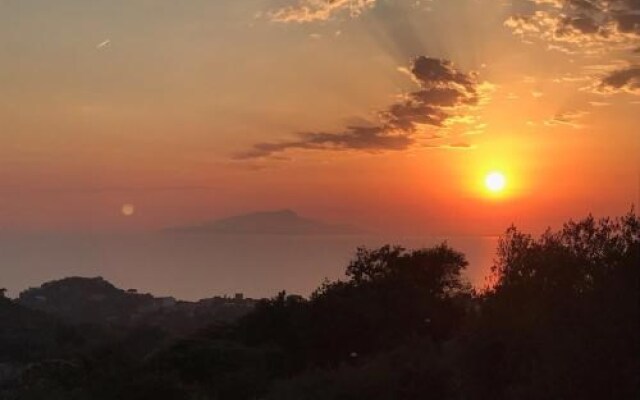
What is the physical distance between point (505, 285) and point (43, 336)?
199ft

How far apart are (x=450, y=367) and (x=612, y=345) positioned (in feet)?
24.9

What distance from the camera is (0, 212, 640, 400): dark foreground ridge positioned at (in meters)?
15.0

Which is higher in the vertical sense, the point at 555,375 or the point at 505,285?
the point at 505,285

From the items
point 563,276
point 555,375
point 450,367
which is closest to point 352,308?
point 450,367

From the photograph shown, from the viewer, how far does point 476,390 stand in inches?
749

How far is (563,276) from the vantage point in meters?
18.6

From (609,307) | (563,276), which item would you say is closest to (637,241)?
(563,276)

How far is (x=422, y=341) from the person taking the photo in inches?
1074

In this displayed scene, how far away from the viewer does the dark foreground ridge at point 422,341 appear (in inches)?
590

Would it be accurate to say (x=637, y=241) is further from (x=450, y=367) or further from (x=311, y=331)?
(x=311, y=331)

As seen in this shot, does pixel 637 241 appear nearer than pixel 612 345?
No

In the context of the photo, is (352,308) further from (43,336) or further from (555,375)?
(43,336)

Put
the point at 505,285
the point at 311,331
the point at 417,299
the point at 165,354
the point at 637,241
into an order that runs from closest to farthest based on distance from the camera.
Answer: the point at 637,241
the point at 505,285
the point at 165,354
the point at 311,331
the point at 417,299

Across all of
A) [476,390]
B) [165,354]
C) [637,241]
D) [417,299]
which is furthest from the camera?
[417,299]
